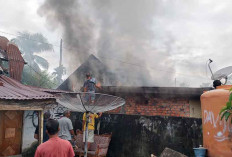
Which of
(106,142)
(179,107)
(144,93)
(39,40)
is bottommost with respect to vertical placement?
(106,142)

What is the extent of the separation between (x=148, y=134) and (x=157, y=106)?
6.17ft

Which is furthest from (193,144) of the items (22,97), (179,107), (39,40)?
(39,40)

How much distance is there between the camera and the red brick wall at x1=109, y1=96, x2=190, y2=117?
8.20 m

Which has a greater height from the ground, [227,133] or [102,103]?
[102,103]

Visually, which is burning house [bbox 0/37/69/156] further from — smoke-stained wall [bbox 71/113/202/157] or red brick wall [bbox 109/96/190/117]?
red brick wall [bbox 109/96/190/117]

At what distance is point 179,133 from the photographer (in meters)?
6.47

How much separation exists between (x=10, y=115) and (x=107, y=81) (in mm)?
7652

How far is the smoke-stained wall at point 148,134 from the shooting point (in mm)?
6311

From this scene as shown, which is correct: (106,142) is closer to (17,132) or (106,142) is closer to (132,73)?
(17,132)

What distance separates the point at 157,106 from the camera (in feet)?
28.2

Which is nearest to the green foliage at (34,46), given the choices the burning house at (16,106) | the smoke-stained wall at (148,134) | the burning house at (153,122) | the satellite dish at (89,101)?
the burning house at (16,106)

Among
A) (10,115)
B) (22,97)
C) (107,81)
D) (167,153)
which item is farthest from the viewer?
(107,81)

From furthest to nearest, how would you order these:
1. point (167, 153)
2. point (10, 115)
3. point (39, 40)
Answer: point (39, 40) → point (10, 115) → point (167, 153)

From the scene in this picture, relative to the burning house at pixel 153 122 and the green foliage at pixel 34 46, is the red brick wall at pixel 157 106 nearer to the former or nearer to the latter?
the burning house at pixel 153 122
